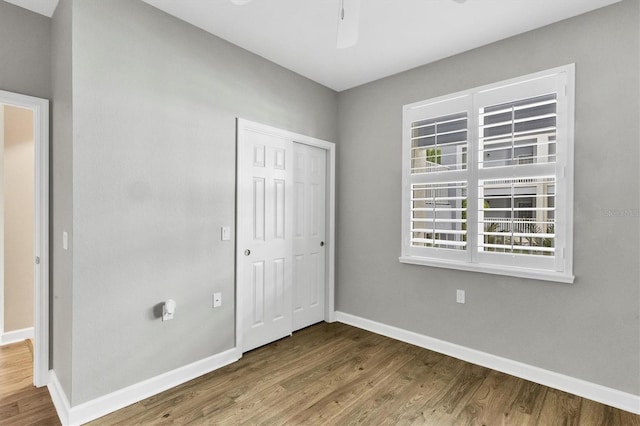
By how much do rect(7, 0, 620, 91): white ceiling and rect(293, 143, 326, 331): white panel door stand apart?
1015mm

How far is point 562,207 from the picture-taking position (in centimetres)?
246

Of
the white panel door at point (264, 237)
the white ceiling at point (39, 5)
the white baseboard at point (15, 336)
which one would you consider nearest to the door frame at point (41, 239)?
the white ceiling at point (39, 5)

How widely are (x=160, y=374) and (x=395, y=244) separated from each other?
2348 mm

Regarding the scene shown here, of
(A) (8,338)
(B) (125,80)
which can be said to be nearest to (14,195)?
(A) (8,338)

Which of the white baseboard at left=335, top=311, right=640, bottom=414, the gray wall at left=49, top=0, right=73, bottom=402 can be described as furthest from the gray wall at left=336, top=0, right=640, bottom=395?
the gray wall at left=49, top=0, right=73, bottom=402

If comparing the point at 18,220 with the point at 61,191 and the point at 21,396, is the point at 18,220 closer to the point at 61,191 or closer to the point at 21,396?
the point at 61,191

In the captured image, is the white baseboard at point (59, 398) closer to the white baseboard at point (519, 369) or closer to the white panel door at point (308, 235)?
the white panel door at point (308, 235)

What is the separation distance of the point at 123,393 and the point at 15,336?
6.40 ft

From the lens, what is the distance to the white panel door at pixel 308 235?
354cm

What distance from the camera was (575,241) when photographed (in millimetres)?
2416

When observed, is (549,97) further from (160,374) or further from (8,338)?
(8,338)

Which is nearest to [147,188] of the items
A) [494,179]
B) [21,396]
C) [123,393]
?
[123,393]

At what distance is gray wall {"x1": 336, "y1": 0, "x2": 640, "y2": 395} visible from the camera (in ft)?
7.33

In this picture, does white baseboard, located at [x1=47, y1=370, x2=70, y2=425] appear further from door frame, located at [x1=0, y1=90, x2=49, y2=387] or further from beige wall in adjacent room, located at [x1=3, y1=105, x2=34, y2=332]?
beige wall in adjacent room, located at [x1=3, y1=105, x2=34, y2=332]
